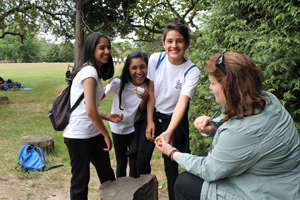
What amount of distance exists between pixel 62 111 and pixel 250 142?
5.52ft

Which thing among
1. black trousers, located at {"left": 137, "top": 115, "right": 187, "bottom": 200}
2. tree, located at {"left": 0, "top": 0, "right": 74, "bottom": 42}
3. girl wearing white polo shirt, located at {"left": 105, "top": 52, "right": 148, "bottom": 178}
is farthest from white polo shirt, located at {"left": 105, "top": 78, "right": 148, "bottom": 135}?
tree, located at {"left": 0, "top": 0, "right": 74, "bottom": 42}

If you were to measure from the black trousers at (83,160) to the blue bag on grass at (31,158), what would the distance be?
1.97 meters

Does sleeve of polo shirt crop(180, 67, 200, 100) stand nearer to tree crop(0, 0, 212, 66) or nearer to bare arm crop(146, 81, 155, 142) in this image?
bare arm crop(146, 81, 155, 142)

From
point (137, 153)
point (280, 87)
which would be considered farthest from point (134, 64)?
point (280, 87)

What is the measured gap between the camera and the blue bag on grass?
412cm

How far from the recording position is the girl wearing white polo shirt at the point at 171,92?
Answer: 2291 millimetres

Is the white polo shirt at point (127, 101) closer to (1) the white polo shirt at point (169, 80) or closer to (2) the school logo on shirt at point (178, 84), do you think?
(1) the white polo shirt at point (169, 80)

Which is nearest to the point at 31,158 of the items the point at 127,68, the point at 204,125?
the point at 127,68

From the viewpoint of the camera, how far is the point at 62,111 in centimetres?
240

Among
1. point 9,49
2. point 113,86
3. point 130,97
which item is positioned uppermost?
point 9,49

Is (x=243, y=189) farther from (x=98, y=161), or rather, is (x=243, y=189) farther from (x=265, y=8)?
(x=265, y=8)

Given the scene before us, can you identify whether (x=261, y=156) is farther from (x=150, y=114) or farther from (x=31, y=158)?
(x=31, y=158)

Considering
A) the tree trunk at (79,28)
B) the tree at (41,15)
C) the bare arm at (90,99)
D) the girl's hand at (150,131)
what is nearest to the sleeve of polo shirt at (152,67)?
the girl's hand at (150,131)

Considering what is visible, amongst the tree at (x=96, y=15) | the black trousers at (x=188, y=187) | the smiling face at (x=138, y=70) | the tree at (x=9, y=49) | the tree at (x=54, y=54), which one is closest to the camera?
the black trousers at (x=188, y=187)
